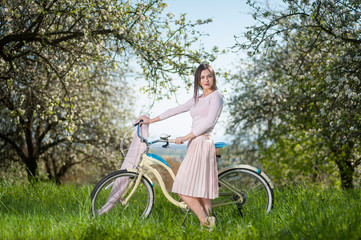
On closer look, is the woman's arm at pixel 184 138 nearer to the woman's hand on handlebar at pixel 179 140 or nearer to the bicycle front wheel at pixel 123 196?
the woman's hand on handlebar at pixel 179 140

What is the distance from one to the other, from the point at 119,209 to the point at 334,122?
4211 millimetres

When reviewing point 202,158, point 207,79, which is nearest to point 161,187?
point 202,158

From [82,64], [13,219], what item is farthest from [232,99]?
[13,219]

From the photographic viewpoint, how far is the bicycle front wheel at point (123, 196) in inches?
175

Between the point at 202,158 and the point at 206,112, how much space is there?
535 mm

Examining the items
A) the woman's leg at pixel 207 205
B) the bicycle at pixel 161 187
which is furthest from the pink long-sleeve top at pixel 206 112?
the woman's leg at pixel 207 205

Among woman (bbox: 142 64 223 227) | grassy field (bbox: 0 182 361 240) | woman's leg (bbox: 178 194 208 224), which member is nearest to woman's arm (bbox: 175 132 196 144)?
woman (bbox: 142 64 223 227)

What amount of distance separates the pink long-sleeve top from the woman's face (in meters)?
0.15

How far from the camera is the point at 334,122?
21.6 feet

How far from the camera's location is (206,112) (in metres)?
4.24

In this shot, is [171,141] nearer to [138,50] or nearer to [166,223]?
[166,223]

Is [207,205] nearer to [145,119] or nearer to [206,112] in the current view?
[206,112]

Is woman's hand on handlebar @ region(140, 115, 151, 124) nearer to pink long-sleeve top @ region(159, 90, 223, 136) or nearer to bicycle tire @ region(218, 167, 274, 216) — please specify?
pink long-sleeve top @ region(159, 90, 223, 136)

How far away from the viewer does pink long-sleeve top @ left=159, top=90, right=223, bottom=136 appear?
412 cm
